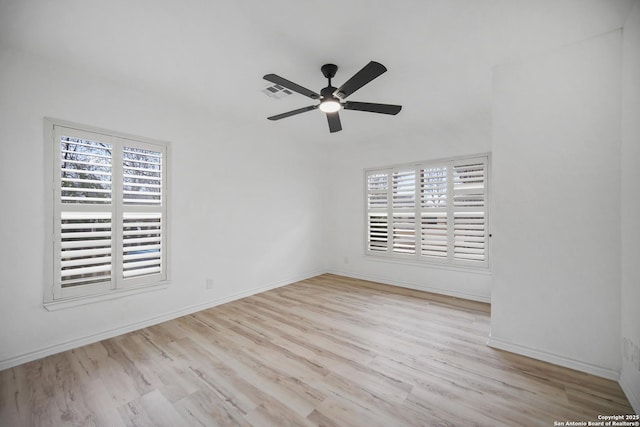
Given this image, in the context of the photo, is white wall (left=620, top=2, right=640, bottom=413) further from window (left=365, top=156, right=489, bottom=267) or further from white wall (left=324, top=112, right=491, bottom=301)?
window (left=365, top=156, right=489, bottom=267)

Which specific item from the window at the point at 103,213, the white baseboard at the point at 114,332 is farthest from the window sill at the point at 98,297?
the white baseboard at the point at 114,332

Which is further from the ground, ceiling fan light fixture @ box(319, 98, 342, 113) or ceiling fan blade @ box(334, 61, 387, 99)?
ceiling fan blade @ box(334, 61, 387, 99)

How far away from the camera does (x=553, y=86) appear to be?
7.50 feet

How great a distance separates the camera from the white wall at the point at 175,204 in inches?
89.4

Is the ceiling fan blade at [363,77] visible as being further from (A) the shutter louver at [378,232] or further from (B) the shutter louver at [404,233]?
(A) the shutter louver at [378,232]

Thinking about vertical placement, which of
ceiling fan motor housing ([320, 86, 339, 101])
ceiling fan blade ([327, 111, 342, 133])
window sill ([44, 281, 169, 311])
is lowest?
window sill ([44, 281, 169, 311])

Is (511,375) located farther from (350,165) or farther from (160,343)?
(350,165)

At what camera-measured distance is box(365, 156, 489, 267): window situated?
156 inches

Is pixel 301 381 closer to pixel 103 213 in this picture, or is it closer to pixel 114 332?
pixel 114 332

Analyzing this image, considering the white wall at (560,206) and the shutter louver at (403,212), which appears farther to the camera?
the shutter louver at (403,212)

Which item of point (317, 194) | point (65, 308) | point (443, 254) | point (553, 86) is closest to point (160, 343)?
point (65, 308)

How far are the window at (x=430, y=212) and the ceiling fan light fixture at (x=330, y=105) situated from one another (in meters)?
2.46

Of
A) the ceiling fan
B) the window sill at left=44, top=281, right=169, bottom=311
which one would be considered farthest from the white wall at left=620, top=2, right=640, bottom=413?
the window sill at left=44, top=281, right=169, bottom=311

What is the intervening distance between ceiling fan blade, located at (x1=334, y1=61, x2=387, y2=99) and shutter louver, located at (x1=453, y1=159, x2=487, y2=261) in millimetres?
2610
